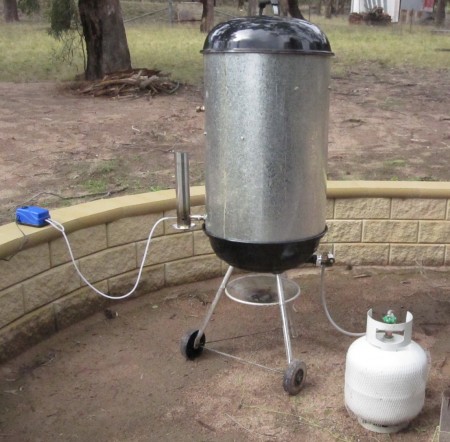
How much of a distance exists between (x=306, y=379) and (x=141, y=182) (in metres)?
2.61

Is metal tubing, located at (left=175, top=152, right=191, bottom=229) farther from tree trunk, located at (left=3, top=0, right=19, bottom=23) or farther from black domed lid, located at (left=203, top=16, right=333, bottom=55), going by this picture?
tree trunk, located at (left=3, top=0, right=19, bottom=23)

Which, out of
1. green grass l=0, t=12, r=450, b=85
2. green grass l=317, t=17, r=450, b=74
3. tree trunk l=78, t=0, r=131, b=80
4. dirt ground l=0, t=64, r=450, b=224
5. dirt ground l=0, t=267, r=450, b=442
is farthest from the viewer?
green grass l=317, t=17, r=450, b=74

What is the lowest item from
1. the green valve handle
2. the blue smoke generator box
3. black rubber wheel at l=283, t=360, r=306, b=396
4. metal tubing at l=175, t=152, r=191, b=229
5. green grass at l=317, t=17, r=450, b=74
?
green grass at l=317, t=17, r=450, b=74

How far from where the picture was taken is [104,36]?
9008mm

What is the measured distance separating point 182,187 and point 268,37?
707 mm

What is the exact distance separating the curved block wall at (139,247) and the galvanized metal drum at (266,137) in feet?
2.78

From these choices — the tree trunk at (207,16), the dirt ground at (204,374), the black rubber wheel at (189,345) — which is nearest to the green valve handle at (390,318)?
the dirt ground at (204,374)

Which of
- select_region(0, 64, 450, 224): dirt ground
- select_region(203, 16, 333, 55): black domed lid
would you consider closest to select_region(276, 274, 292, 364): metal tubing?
select_region(203, 16, 333, 55): black domed lid

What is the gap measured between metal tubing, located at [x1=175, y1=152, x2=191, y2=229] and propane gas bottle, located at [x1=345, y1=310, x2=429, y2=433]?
2.85 ft

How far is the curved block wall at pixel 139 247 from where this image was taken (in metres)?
2.91

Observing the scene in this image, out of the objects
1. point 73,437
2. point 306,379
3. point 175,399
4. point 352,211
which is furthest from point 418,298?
point 73,437

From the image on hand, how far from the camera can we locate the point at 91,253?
3244 mm

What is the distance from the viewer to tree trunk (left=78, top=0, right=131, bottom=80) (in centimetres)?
884

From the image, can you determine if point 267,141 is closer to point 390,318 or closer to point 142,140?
point 390,318
